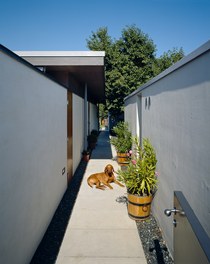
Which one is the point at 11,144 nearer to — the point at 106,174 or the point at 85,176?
the point at 106,174

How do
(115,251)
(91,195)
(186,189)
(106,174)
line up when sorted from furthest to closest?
(106,174), (91,195), (115,251), (186,189)

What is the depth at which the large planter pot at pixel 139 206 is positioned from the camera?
13.7ft

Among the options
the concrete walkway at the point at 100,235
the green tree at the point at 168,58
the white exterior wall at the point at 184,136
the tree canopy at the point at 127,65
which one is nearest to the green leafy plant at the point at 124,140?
the concrete walkway at the point at 100,235

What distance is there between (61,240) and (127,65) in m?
15.4

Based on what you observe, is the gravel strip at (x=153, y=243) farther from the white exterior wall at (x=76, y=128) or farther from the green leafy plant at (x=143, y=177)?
the white exterior wall at (x=76, y=128)

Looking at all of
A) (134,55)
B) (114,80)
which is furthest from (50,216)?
(134,55)

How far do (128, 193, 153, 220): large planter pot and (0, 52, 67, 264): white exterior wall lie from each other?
163cm

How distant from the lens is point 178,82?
3.03 meters

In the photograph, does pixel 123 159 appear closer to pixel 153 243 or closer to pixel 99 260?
pixel 153 243

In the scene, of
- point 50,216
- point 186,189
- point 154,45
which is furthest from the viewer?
point 154,45

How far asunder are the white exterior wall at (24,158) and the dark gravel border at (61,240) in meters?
0.15

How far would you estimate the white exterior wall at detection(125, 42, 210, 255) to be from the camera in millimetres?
2168

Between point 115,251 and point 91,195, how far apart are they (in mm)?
2417

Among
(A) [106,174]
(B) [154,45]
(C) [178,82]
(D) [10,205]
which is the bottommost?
(A) [106,174]
